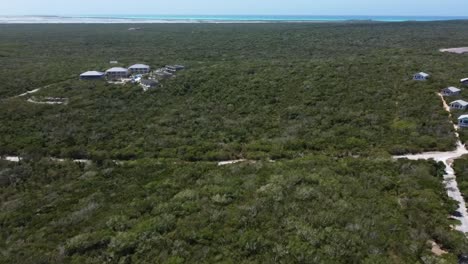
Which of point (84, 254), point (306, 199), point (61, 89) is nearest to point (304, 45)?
point (61, 89)

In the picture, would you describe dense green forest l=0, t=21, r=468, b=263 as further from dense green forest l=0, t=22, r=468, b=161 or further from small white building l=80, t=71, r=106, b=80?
small white building l=80, t=71, r=106, b=80

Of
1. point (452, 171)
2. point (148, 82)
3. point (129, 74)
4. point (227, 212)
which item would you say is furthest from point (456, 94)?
point (129, 74)

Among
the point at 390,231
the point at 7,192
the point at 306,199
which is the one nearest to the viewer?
the point at 390,231

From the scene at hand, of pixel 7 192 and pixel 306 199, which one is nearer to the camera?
pixel 306 199

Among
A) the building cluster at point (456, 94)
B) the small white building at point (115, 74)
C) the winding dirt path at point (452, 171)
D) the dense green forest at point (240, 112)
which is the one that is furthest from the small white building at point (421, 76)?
the small white building at point (115, 74)

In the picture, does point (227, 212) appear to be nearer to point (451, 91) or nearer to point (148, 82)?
point (451, 91)

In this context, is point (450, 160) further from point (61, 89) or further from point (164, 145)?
point (61, 89)
